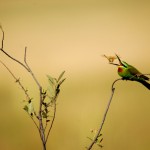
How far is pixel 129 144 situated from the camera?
176 cm

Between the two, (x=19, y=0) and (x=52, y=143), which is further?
(x=19, y=0)

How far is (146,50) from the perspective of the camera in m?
1.83

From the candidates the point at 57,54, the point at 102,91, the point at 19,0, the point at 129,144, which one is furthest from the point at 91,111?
the point at 19,0

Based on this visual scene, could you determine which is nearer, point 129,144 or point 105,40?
point 129,144

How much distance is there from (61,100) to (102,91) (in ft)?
0.86

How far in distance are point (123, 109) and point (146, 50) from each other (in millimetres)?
389

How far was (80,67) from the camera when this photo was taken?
6.19 ft

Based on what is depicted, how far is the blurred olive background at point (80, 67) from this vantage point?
1.80 meters

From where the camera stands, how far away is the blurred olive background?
1799 mm

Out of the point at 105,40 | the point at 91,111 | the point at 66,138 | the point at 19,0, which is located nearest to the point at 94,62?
the point at 105,40

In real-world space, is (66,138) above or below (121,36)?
below

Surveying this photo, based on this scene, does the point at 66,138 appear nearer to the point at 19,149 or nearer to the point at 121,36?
the point at 19,149

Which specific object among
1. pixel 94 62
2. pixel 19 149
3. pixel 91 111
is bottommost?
pixel 19 149

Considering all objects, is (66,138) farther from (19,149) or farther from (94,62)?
(94,62)
